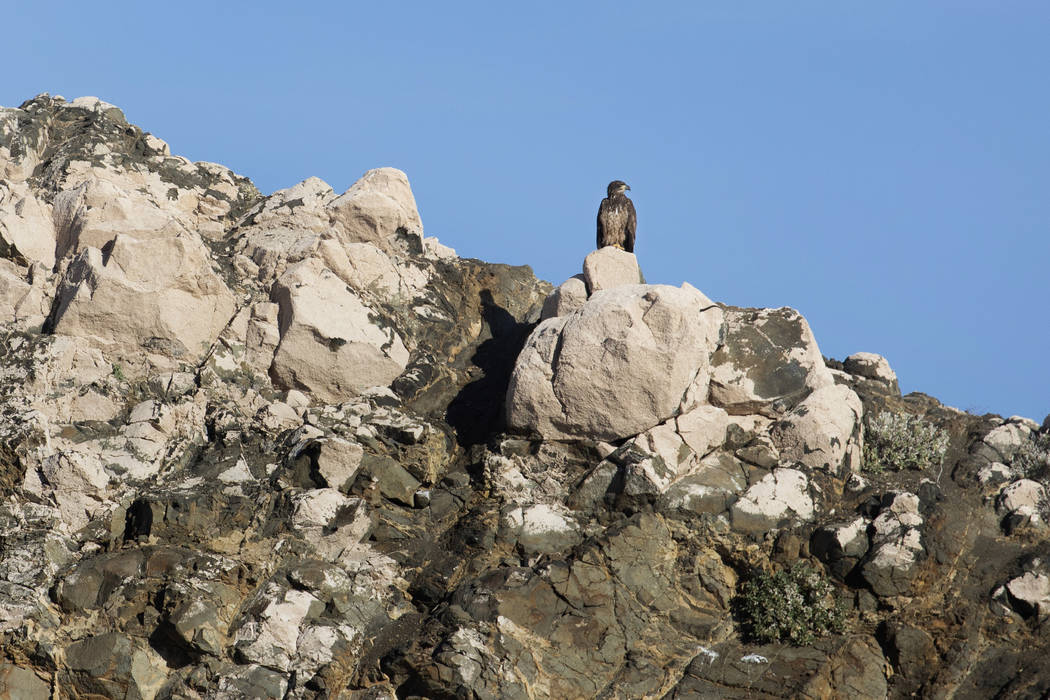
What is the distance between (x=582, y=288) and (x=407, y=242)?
12.6ft

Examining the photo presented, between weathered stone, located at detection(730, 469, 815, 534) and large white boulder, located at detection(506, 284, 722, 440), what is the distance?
1.64 metres

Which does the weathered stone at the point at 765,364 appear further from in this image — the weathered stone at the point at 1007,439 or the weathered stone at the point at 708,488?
the weathered stone at the point at 1007,439

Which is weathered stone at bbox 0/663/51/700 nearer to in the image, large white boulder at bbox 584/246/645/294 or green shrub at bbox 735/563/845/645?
green shrub at bbox 735/563/845/645

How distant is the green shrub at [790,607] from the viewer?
13148mm

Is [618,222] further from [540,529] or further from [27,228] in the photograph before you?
[27,228]

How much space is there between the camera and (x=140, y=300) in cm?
1592

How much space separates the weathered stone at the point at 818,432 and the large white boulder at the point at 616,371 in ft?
4.82

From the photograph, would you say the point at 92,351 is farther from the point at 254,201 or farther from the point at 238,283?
the point at 254,201

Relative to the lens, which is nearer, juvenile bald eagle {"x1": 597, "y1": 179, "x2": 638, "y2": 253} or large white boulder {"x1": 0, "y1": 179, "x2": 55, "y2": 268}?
large white boulder {"x1": 0, "y1": 179, "x2": 55, "y2": 268}

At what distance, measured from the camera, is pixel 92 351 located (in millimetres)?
15750

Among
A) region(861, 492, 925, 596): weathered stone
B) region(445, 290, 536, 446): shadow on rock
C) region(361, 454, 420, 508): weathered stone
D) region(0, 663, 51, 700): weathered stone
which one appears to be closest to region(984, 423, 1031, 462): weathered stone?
region(861, 492, 925, 596): weathered stone

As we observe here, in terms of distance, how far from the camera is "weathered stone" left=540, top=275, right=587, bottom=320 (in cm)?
1700

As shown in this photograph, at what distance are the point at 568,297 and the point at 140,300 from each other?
6.61 meters

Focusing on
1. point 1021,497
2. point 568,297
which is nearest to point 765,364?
point 568,297
